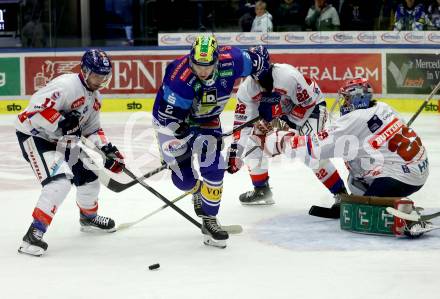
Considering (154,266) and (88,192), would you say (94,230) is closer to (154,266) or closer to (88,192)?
(88,192)

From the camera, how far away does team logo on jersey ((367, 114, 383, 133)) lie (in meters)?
5.06

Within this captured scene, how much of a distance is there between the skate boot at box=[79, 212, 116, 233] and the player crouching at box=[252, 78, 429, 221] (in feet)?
4.30

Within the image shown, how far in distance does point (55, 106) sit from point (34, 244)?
0.78 metres

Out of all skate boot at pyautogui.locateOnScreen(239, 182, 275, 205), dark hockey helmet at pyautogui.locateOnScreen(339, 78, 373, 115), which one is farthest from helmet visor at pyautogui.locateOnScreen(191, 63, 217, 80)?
skate boot at pyautogui.locateOnScreen(239, 182, 275, 205)

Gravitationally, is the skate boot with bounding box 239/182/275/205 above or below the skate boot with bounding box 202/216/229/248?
below

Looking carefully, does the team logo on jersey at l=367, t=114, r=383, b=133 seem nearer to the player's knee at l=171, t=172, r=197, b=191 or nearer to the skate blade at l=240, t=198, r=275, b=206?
the player's knee at l=171, t=172, r=197, b=191

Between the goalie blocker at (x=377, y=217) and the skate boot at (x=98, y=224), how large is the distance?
1.43 meters

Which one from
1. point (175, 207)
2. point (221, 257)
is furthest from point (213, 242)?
point (175, 207)

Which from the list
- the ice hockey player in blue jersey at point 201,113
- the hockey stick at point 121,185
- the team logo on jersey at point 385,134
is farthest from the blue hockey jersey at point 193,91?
the team logo on jersey at point 385,134

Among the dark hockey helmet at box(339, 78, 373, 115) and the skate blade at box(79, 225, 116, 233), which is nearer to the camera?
the dark hockey helmet at box(339, 78, 373, 115)

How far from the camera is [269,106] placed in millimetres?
5973

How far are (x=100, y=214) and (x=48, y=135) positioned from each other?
1050 millimetres

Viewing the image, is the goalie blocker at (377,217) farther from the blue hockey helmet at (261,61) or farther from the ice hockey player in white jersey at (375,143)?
the blue hockey helmet at (261,61)

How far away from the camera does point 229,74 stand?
517 centimetres
